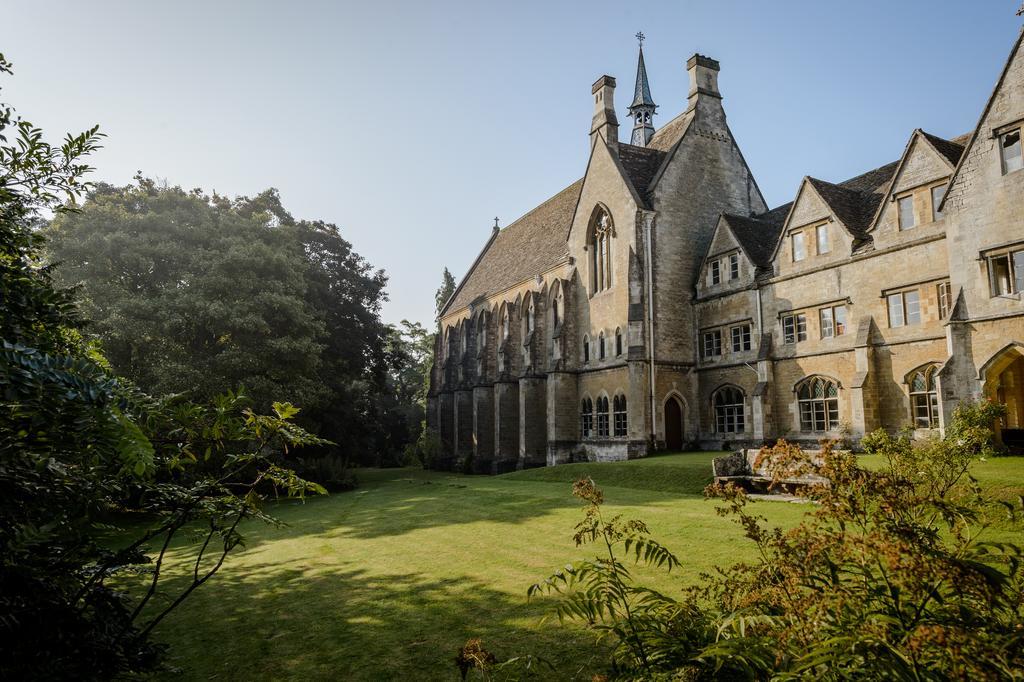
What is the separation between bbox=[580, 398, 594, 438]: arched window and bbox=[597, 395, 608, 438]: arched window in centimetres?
59

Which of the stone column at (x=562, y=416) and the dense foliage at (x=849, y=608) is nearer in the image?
the dense foliage at (x=849, y=608)

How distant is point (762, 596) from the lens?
3.64 m

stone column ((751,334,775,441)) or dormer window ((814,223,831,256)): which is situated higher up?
dormer window ((814,223,831,256))

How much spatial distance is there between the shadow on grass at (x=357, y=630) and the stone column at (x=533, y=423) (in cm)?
2680

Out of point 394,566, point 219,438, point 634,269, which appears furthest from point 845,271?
point 219,438

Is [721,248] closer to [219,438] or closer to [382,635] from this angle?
[382,635]

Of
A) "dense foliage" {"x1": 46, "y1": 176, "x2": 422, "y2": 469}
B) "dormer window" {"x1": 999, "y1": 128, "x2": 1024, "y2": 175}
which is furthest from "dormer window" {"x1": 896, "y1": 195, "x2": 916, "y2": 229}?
"dense foliage" {"x1": 46, "y1": 176, "x2": 422, "y2": 469}

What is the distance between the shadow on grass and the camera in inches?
213

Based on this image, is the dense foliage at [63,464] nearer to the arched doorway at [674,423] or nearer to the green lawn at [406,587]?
the green lawn at [406,587]

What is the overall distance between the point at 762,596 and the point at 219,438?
346cm

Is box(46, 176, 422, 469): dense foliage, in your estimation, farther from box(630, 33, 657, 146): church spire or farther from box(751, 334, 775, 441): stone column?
box(630, 33, 657, 146): church spire

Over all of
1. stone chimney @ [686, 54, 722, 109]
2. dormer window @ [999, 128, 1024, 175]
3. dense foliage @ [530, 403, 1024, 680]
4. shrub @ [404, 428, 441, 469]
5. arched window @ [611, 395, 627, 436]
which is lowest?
shrub @ [404, 428, 441, 469]

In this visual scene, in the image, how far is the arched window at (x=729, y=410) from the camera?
91.8 feet

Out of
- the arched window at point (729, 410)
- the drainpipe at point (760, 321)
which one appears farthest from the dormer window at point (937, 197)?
the arched window at point (729, 410)
